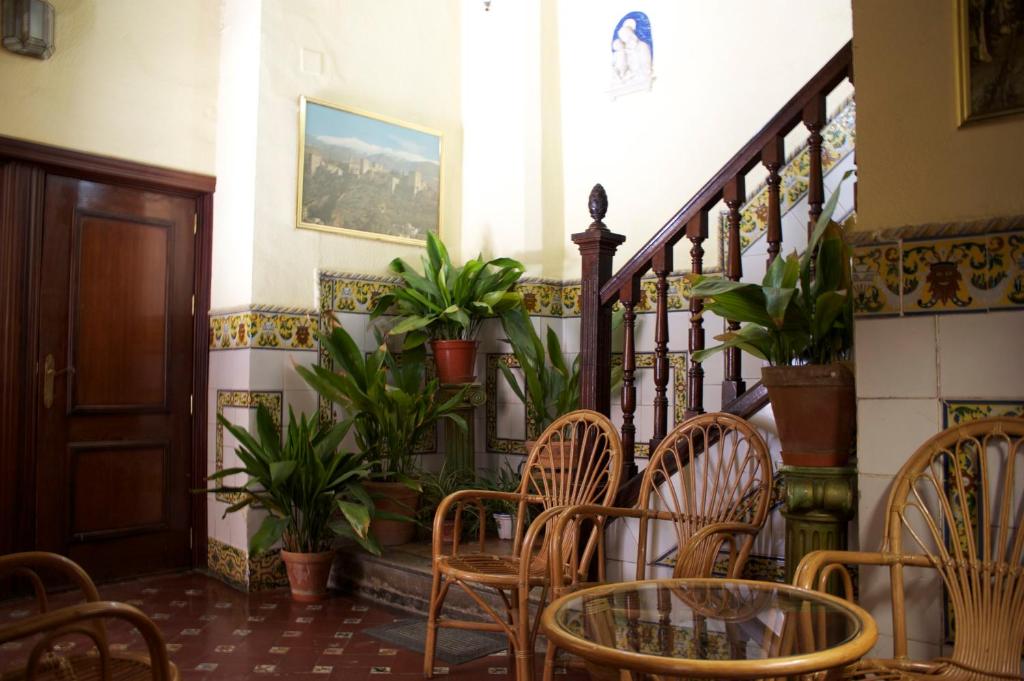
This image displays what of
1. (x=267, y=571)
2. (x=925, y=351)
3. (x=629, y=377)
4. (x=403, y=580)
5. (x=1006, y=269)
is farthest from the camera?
(x=267, y=571)

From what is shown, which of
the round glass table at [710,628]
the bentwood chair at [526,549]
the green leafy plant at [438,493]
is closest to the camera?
the round glass table at [710,628]

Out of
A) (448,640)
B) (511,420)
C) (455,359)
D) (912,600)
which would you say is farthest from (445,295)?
(912,600)

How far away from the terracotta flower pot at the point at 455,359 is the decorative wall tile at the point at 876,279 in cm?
293

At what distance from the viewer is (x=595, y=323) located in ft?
11.9

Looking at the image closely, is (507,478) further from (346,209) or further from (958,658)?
(958,658)

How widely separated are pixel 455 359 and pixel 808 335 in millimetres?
2709

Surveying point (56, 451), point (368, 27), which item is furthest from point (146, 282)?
point (368, 27)

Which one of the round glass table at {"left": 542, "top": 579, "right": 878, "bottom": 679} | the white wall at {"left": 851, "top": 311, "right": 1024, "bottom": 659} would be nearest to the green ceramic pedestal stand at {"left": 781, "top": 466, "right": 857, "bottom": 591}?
the white wall at {"left": 851, "top": 311, "right": 1024, "bottom": 659}

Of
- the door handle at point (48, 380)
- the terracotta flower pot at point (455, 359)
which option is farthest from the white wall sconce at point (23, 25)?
Answer: the terracotta flower pot at point (455, 359)

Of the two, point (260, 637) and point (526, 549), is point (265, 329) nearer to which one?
point (260, 637)

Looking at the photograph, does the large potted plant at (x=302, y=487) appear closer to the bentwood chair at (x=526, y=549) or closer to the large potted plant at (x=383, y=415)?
the large potted plant at (x=383, y=415)

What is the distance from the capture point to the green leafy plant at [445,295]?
5.02 m

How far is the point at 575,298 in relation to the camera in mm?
5473

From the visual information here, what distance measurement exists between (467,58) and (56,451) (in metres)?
3.50
